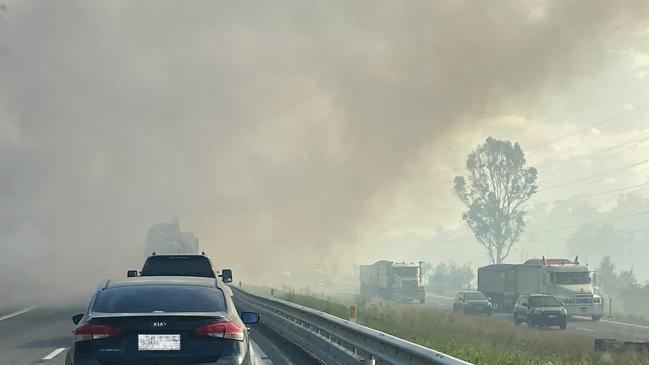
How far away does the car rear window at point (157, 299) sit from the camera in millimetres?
8234

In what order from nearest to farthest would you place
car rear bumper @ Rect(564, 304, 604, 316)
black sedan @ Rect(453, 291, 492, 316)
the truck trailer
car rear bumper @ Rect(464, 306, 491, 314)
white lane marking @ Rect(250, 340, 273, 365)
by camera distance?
white lane marking @ Rect(250, 340, 273, 365), car rear bumper @ Rect(564, 304, 604, 316), car rear bumper @ Rect(464, 306, 491, 314), black sedan @ Rect(453, 291, 492, 316), the truck trailer

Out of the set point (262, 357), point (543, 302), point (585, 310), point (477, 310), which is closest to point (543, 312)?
point (543, 302)

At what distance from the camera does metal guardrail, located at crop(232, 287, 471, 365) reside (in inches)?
352

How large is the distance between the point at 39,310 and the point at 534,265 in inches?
1113

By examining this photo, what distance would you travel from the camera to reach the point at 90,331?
25.9 ft

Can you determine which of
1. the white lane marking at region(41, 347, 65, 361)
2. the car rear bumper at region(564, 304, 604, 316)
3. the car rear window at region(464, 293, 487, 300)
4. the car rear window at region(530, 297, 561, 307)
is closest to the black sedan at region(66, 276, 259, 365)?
the white lane marking at region(41, 347, 65, 361)

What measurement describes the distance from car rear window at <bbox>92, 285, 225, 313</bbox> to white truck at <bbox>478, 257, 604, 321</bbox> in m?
38.9

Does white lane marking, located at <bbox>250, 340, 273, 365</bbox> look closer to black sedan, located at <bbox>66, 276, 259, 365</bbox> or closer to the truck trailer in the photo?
black sedan, located at <bbox>66, 276, 259, 365</bbox>

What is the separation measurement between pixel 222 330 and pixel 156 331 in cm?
64

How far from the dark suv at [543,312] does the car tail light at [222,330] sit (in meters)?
30.8

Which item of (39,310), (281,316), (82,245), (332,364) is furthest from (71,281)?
(332,364)

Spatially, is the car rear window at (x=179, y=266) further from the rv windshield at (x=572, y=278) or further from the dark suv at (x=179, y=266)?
the rv windshield at (x=572, y=278)

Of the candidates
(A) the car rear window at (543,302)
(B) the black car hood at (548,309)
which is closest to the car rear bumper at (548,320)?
(B) the black car hood at (548,309)

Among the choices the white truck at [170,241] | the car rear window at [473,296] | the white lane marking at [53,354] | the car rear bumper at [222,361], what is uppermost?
the white truck at [170,241]
